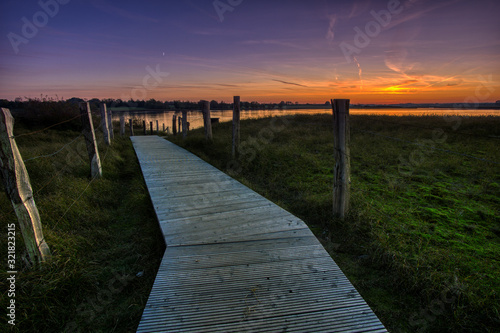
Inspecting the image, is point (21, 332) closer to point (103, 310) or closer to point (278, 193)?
point (103, 310)

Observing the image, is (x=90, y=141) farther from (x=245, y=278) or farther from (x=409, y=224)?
(x=409, y=224)

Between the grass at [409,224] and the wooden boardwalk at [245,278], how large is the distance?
626 millimetres

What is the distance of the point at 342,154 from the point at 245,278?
2.46 m

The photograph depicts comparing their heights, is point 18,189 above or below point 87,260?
above

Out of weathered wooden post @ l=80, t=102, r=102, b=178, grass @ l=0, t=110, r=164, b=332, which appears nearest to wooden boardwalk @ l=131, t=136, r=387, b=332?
grass @ l=0, t=110, r=164, b=332

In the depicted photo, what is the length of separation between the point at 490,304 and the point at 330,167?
5.11 metres

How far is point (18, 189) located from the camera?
2.32 metres

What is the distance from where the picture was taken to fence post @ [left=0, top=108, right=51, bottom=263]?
7.45 feet

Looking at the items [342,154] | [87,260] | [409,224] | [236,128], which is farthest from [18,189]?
[236,128]

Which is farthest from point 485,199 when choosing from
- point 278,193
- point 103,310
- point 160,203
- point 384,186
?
point 103,310

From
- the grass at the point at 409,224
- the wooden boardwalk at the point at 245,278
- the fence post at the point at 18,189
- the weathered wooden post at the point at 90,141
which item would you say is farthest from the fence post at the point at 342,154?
the weathered wooden post at the point at 90,141

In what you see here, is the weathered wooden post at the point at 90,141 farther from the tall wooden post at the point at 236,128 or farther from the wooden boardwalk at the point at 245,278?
the tall wooden post at the point at 236,128

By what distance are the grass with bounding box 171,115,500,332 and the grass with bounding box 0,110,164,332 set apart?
2427mm

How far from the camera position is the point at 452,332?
6.79 feet
